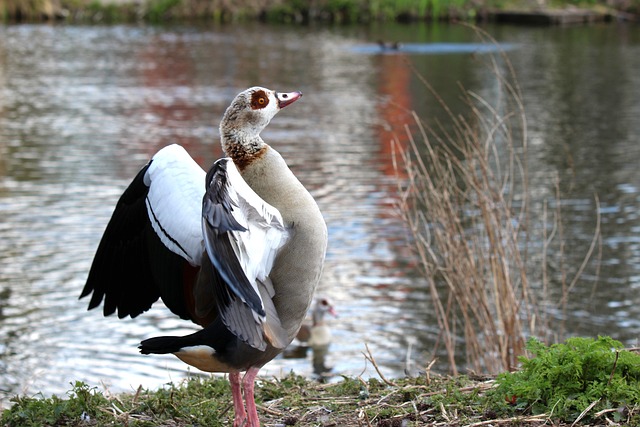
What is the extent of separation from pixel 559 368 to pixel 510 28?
35.5 metres

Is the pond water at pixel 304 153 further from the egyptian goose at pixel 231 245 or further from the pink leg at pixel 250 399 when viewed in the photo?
the pink leg at pixel 250 399

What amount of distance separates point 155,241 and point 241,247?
2.59ft

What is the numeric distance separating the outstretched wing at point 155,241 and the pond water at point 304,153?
929 mm

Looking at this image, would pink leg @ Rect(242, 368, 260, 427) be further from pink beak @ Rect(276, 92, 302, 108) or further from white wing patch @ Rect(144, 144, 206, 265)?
pink beak @ Rect(276, 92, 302, 108)

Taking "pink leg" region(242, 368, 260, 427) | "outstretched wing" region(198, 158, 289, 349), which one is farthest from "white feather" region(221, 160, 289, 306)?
"pink leg" region(242, 368, 260, 427)

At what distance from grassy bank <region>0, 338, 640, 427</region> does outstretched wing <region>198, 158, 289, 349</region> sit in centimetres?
85

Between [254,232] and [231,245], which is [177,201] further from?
[231,245]

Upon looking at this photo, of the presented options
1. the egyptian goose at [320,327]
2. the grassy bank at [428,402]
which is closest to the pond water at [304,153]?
the egyptian goose at [320,327]

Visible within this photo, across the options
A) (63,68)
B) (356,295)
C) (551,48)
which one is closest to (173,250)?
(356,295)

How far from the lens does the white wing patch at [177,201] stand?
4.16 meters

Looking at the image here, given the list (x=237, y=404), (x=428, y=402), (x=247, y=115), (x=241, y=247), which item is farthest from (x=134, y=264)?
(x=428, y=402)

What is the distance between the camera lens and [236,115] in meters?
4.16

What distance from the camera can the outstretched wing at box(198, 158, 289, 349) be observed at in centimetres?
358

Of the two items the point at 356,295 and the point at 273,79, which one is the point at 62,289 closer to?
the point at 356,295
